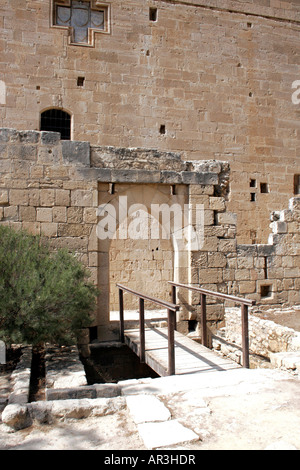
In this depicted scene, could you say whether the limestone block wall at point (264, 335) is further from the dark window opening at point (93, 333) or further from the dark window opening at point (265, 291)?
the dark window opening at point (93, 333)

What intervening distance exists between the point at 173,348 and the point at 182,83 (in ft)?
30.4

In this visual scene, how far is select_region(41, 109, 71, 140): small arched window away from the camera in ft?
36.5

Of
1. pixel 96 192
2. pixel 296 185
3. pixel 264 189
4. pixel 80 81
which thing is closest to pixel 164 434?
pixel 96 192

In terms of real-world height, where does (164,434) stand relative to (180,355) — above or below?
above

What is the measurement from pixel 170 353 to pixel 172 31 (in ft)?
33.9

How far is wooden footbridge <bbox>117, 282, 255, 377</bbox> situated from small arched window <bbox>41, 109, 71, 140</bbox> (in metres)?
6.10

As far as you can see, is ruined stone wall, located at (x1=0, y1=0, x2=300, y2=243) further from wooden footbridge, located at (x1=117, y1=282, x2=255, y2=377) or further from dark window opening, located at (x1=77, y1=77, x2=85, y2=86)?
wooden footbridge, located at (x1=117, y1=282, x2=255, y2=377)

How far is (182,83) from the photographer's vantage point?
477 inches

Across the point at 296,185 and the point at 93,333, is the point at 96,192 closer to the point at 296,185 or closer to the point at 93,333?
the point at 93,333

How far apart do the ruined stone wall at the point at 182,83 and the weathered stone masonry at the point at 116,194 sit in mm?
4133

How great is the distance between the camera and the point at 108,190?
281 inches

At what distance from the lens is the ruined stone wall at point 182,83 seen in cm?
1099

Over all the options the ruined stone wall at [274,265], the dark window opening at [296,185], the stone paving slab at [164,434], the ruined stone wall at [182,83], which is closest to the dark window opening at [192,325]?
the ruined stone wall at [274,265]
